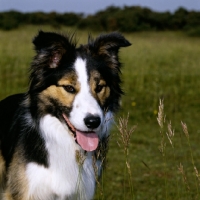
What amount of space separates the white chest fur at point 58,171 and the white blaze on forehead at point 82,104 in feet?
1.41

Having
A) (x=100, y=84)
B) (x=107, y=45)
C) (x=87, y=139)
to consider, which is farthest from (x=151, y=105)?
(x=87, y=139)

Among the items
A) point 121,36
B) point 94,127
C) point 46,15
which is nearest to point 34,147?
point 94,127

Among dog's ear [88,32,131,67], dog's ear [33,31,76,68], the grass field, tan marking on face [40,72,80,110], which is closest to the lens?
tan marking on face [40,72,80,110]

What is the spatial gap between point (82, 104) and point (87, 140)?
41 cm

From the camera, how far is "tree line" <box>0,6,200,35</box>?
2591 centimetres

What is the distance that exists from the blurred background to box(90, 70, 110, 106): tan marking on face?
278 mm

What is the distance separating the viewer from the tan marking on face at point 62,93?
14.5 ft

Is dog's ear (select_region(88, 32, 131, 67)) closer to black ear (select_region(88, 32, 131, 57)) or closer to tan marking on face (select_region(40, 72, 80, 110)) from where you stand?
black ear (select_region(88, 32, 131, 57))

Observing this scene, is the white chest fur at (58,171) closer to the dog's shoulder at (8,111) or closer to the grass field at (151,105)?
the grass field at (151,105)

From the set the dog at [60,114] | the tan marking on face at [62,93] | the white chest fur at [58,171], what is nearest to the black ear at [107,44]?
the dog at [60,114]

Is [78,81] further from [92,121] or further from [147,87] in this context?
[147,87]

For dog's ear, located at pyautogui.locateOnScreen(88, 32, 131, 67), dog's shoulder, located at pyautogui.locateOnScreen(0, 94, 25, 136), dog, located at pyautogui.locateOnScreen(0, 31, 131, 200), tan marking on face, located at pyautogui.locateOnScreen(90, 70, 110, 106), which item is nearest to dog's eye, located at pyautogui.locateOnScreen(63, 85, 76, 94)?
dog, located at pyautogui.locateOnScreen(0, 31, 131, 200)

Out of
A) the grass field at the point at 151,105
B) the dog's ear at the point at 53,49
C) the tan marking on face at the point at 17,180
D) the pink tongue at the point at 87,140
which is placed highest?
the dog's ear at the point at 53,49

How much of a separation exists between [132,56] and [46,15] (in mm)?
8547
